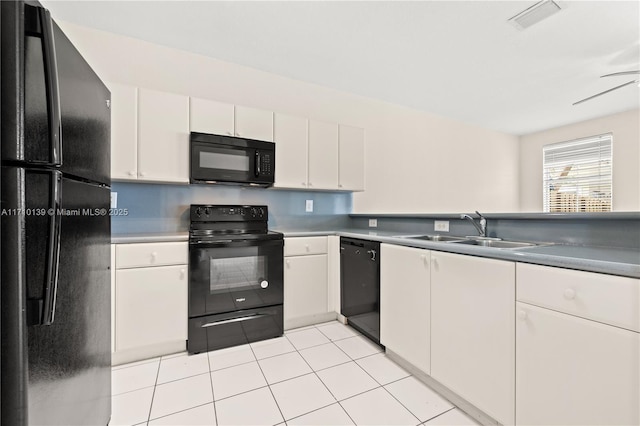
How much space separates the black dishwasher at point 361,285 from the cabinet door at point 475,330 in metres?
0.54

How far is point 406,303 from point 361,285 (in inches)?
20.1

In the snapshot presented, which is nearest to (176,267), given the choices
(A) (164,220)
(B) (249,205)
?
(A) (164,220)

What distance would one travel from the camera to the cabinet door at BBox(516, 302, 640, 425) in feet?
2.88

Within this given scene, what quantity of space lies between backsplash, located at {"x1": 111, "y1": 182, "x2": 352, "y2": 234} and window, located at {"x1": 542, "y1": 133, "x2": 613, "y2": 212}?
4338mm

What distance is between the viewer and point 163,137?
2119 mm

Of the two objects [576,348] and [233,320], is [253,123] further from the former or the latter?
[576,348]

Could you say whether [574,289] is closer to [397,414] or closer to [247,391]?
[397,414]

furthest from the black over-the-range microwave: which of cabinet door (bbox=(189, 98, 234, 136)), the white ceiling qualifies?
the white ceiling

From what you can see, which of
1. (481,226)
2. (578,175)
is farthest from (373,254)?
(578,175)

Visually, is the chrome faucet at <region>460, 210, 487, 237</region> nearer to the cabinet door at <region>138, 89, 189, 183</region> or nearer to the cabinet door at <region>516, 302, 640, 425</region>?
the cabinet door at <region>516, 302, 640, 425</region>

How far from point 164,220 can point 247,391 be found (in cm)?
155

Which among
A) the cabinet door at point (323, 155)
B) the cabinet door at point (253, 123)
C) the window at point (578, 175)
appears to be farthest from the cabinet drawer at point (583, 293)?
the window at point (578, 175)

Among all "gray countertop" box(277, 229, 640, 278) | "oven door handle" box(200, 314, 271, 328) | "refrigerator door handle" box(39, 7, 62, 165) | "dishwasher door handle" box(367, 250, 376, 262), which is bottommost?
"oven door handle" box(200, 314, 271, 328)

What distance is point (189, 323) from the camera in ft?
6.53
